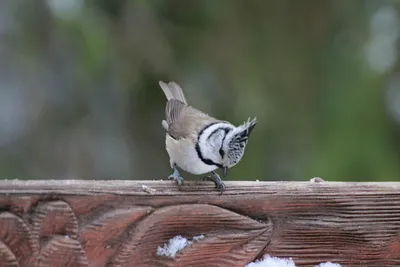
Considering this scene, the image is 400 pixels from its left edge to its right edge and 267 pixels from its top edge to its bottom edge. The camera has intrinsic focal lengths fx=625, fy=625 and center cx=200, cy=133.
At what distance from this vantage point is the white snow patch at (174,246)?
5.35 ft

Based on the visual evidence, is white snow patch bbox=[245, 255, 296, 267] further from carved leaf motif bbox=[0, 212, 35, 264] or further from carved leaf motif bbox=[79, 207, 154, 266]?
carved leaf motif bbox=[0, 212, 35, 264]

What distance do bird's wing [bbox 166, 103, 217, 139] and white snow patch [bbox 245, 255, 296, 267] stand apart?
0.88 meters

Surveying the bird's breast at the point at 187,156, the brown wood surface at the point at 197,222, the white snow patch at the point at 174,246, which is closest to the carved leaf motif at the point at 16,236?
the brown wood surface at the point at 197,222

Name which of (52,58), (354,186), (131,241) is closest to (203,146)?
(354,186)

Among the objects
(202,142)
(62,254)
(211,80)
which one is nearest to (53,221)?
(62,254)

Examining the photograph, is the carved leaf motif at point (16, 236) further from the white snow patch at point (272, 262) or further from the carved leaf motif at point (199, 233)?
the white snow patch at point (272, 262)

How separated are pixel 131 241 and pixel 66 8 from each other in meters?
2.79

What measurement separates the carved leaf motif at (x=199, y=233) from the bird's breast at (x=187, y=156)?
0.57 m

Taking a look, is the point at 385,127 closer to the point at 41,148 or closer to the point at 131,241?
the point at 41,148

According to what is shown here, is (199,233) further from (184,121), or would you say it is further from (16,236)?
(184,121)

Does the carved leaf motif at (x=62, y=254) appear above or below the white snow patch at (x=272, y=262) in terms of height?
below

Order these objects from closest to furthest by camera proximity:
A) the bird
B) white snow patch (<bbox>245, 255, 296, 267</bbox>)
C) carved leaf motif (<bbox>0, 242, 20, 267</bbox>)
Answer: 1. carved leaf motif (<bbox>0, 242, 20, 267</bbox>)
2. white snow patch (<bbox>245, 255, 296, 267</bbox>)
3. the bird

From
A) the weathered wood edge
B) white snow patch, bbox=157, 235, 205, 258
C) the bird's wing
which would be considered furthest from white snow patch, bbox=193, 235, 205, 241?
the bird's wing

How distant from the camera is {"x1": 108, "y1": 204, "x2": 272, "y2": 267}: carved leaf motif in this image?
5.20 feet
